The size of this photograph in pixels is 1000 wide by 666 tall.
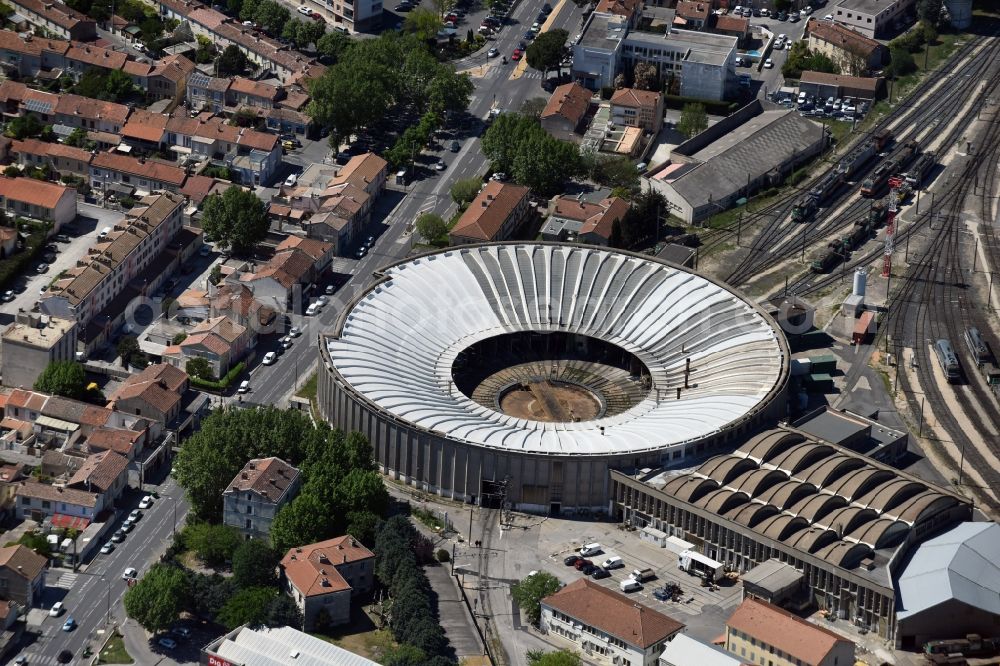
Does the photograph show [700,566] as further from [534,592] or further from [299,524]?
[299,524]

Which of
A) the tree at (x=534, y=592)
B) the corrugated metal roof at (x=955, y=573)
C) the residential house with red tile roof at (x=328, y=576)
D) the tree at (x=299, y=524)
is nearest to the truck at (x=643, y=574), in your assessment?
the tree at (x=534, y=592)

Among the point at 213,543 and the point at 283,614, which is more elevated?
the point at 213,543

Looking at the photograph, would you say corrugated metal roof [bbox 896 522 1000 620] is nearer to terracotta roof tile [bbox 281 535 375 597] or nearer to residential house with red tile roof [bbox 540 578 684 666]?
residential house with red tile roof [bbox 540 578 684 666]

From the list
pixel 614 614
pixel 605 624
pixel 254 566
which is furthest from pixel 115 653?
pixel 614 614

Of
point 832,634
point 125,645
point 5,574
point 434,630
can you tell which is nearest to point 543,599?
point 434,630

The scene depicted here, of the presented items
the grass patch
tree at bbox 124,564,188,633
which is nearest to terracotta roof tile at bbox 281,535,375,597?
tree at bbox 124,564,188,633

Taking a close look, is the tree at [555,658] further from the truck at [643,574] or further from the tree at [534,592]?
the truck at [643,574]
